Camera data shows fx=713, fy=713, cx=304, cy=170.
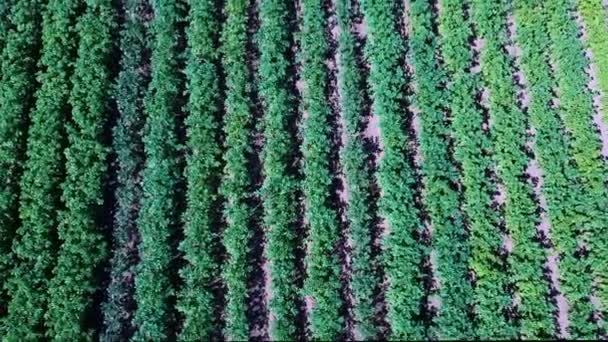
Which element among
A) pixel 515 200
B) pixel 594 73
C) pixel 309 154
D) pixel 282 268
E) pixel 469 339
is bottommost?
pixel 469 339

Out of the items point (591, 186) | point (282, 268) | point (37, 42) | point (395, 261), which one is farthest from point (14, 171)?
point (591, 186)

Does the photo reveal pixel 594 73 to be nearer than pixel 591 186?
No

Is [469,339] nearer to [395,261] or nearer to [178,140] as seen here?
[395,261]

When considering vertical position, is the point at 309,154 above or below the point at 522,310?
above

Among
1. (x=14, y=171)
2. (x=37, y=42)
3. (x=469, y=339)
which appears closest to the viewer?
(x=469, y=339)

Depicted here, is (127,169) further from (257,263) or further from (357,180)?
(357,180)

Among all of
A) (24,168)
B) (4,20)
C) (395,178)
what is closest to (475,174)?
(395,178)

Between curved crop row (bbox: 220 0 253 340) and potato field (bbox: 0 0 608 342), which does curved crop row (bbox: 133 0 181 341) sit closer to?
potato field (bbox: 0 0 608 342)

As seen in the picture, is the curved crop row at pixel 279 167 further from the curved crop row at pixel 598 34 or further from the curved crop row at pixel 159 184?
the curved crop row at pixel 598 34
